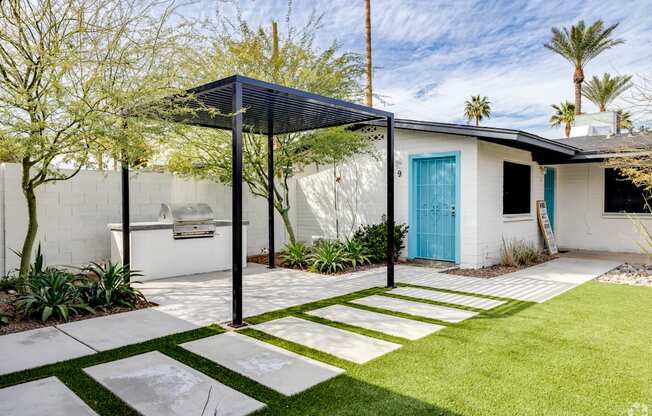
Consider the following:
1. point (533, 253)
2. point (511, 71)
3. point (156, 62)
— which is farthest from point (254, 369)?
point (511, 71)

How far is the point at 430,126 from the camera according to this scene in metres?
8.48

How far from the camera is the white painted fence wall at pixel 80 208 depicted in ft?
22.2

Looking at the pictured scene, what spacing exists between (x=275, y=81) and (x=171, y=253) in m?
3.94

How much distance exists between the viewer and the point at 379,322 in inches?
187

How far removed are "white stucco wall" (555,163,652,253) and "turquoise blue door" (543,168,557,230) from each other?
0.50ft

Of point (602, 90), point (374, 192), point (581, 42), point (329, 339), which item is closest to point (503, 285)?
point (374, 192)

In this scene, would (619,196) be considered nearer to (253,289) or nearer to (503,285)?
(503,285)

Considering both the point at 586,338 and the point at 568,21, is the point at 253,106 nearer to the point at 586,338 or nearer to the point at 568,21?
the point at 586,338

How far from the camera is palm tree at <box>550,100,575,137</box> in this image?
27734 mm

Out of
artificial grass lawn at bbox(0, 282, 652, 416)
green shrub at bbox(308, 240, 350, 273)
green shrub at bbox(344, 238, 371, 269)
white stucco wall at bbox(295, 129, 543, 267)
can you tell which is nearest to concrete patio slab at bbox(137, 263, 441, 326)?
green shrub at bbox(308, 240, 350, 273)

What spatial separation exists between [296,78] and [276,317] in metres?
5.56

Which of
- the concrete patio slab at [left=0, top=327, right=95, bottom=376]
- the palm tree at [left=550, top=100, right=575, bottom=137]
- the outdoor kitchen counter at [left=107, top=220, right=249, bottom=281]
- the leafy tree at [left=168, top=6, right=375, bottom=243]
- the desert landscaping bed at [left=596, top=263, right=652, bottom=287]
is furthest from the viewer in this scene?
the palm tree at [left=550, top=100, right=575, bottom=137]

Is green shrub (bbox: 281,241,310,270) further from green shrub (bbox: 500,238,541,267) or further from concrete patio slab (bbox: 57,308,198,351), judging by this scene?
green shrub (bbox: 500,238,541,267)

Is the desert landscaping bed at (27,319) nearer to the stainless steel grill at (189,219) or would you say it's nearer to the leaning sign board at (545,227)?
the stainless steel grill at (189,219)
